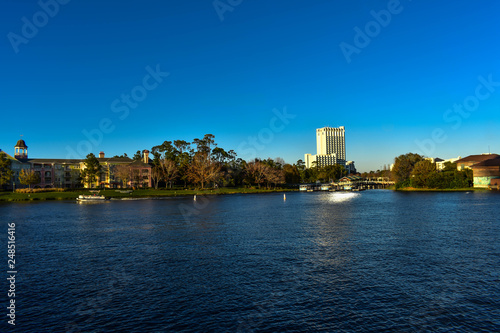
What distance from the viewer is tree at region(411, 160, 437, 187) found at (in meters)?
182

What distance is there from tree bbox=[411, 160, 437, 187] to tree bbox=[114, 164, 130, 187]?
6303 inches

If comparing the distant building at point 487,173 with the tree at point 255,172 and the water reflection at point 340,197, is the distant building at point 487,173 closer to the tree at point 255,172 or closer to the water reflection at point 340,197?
the water reflection at point 340,197

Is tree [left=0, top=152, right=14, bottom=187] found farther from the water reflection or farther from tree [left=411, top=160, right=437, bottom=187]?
tree [left=411, top=160, right=437, bottom=187]

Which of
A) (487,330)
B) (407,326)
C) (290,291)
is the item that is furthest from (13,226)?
(487,330)

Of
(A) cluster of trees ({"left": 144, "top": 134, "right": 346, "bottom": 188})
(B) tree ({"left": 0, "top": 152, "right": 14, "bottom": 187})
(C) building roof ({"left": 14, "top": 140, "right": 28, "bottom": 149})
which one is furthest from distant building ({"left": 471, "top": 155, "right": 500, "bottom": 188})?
(C) building roof ({"left": 14, "top": 140, "right": 28, "bottom": 149})

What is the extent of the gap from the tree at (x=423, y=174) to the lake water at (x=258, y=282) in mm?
151458

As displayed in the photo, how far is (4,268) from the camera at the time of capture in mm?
29734

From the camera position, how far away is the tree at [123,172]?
164 m

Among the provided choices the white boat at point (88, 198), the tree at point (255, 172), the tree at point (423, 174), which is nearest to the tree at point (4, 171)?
the white boat at point (88, 198)

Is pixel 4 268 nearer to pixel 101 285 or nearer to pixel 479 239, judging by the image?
pixel 101 285

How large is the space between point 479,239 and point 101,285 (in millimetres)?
43180

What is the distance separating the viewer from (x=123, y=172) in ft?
539

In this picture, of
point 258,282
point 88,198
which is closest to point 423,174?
point 88,198

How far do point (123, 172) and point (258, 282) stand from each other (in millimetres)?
153435
